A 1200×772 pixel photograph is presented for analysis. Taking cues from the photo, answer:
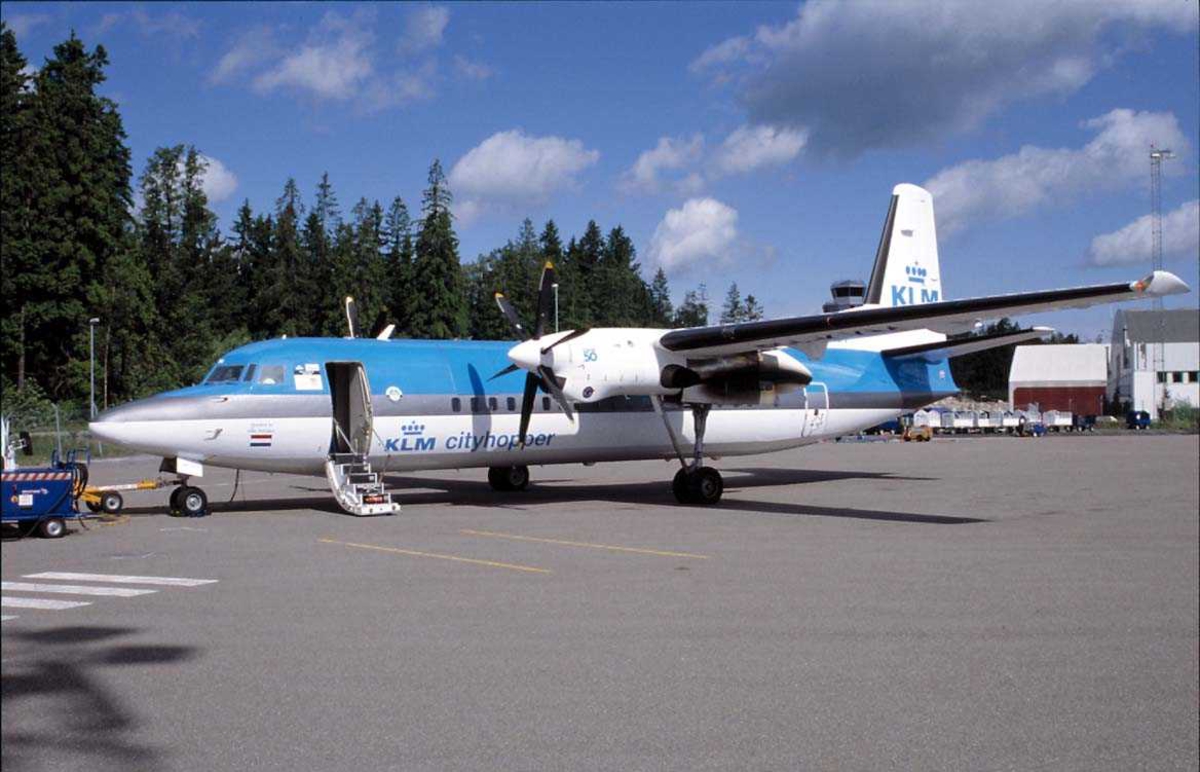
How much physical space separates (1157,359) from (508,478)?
22.8m

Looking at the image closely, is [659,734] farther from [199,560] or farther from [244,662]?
[199,560]

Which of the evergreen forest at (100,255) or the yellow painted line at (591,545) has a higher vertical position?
the evergreen forest at (100,255)

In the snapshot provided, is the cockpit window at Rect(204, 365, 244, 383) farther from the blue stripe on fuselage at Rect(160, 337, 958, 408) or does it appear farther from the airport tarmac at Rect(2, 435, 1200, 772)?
the airport tarmac at Rect(2, 435, 1200, 772)

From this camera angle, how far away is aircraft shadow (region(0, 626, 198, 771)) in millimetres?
1486

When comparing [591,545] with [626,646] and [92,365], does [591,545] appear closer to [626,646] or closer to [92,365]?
[626,646]

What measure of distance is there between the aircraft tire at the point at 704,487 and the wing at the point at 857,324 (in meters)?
2.98

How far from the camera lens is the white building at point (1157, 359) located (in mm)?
4898

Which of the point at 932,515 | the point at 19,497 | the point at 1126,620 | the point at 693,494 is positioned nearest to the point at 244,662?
the point at 19,497

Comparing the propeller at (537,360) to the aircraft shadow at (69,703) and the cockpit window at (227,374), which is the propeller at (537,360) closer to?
the cockpit window at (227,374)

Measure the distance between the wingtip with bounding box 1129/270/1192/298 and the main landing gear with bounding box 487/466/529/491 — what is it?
23091mm

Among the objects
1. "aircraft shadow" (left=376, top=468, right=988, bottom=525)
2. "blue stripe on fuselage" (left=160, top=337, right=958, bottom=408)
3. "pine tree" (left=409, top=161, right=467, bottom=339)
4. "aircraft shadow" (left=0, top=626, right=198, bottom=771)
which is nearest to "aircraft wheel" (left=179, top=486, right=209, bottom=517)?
"blue stripe on fuselage" (left=160, top=337, right=958, bottom=408)

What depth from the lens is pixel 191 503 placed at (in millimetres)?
20484

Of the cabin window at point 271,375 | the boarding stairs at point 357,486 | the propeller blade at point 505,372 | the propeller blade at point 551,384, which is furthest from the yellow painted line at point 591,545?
the propeller blade at point 505,372

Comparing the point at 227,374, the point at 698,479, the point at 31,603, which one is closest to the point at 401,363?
the point at 227,374
